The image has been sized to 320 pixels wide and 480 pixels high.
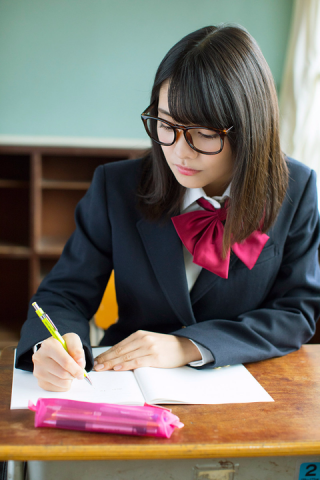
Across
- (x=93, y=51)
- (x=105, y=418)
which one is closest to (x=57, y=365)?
(x=105, y=418)

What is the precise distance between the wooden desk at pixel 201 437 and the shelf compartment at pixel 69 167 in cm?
241

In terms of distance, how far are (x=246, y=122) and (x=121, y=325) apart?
0.75m

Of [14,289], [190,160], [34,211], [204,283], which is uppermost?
[190,160]

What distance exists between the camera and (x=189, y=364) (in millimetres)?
1125

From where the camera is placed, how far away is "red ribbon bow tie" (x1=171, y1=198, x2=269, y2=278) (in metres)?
1.24

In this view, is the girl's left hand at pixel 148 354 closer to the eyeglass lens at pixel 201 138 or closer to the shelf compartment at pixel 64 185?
the eyeglass lens at pixel 201 138

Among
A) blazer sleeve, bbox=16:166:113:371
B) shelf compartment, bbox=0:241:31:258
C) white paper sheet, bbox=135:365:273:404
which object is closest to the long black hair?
blazer sleeve, bbox=16:166:113:371

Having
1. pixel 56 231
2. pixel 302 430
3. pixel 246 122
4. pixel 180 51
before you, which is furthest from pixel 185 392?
pixel 56 231

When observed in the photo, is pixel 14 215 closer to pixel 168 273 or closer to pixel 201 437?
pixel 168 273

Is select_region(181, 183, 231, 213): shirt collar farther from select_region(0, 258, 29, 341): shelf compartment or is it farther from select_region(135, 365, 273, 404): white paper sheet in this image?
select_region(0, 258, 29, 341): shelf compartment

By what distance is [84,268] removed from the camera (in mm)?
1361

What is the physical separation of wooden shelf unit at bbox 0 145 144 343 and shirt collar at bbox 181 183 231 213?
1.67 m

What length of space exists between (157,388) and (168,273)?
1.38ft

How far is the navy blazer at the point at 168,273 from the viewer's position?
4.29 feet
